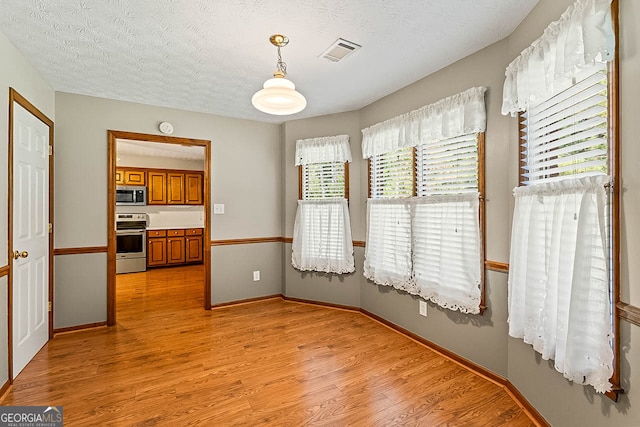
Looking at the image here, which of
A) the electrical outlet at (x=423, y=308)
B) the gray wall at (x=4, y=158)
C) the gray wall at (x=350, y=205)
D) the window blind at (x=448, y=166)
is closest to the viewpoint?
the gray wall at (x=4, y=158)

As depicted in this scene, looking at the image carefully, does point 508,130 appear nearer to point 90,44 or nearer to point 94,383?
point 90,44

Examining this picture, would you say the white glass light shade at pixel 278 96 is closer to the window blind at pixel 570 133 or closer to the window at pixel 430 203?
the window at pixel 430 203

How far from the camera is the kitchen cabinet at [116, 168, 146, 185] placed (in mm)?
6281

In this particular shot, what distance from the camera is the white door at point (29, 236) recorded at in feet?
7.71

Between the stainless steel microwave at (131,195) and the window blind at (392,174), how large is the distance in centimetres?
522

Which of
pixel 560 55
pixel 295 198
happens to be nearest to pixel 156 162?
pixel 295 198

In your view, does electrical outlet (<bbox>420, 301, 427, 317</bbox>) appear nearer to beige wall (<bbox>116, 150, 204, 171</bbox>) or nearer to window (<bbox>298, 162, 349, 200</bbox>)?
window (<bbox>298, 162, 349, 200</bbox>)

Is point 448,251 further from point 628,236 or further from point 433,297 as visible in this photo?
point 628,236

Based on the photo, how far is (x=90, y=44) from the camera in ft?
7.46

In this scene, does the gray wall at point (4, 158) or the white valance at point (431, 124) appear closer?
the gray wall at point (4, 158)

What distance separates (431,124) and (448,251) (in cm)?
112

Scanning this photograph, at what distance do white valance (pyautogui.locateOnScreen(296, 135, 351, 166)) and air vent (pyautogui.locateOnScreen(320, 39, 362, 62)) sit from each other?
1341 millimetres

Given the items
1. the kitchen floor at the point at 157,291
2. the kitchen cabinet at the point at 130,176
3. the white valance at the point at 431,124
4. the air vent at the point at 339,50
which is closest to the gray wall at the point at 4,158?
the kitchen floor at the point at 157,291

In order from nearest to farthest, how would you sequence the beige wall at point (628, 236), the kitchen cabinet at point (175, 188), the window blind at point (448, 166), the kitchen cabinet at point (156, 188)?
1. the beige wall at point (628, 236)
2. the window blind at point (448, 166)
3. the kitchen cabinet at point (156, 188)
4. the kitchen cabinet at point (175, 188)
